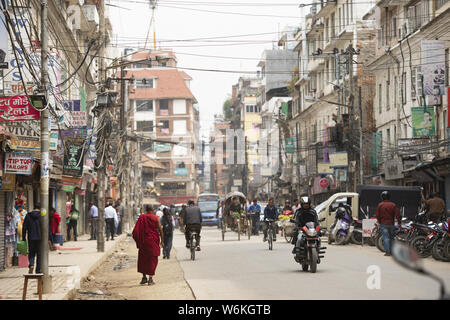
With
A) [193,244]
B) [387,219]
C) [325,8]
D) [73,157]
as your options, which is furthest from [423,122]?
[325,8]

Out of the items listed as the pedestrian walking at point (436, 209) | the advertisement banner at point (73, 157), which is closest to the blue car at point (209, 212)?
the advertisement banner at point (73, 157)

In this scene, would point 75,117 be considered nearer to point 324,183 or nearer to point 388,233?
point 388,233

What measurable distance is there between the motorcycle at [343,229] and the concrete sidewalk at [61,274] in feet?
28.7

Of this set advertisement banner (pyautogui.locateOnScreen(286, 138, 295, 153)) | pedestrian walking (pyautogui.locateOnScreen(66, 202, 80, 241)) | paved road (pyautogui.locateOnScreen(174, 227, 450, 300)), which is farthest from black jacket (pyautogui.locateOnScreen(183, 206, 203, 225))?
advertisement banner (pyautogui.locateOnScreen(286, 138, 295, 153))

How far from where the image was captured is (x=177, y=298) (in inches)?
539

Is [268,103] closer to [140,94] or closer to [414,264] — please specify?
[140,94]

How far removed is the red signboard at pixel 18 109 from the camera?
60.3 ft

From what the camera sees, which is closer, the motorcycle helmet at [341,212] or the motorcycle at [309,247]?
the motorcycle at [309,247]

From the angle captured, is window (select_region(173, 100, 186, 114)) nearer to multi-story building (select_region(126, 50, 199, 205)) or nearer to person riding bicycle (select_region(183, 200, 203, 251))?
multi-story building (select_region(126, 50, 199, 205))

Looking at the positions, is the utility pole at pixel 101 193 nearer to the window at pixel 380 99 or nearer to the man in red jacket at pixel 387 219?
the man in red jacket at pixel 387 219

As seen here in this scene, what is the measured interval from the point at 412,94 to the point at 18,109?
2722 cm

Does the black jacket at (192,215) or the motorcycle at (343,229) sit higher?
the black jacket at (192,215)
